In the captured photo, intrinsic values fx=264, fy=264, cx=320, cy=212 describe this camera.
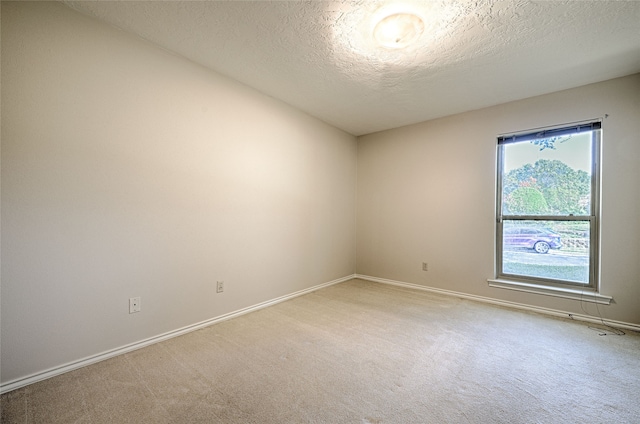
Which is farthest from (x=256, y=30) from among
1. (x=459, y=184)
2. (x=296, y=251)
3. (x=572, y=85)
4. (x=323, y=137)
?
(x=572, y=85)

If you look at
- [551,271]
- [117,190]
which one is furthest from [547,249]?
[117,190]

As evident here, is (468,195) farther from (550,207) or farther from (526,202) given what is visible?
(550,207)

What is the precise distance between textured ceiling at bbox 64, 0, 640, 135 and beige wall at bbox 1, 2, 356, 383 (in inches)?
11.6

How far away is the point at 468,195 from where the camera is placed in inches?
139

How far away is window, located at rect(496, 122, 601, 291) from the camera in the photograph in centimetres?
285

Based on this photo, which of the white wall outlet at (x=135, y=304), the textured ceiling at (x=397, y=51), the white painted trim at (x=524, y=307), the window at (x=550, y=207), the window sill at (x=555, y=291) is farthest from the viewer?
the window at (x=550, y=207)

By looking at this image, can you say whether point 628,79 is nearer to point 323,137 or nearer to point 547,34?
point 547,34

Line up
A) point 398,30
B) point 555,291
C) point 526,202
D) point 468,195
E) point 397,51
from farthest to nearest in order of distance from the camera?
point 468,195 → point 526,202 → point 555,291 → point 397,51 → point 398,30

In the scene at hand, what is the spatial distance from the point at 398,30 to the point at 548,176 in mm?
2569

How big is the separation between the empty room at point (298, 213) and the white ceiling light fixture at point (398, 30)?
0.04 ft

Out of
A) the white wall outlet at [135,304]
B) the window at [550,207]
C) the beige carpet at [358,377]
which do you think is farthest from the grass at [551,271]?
the white wall outlet at [135,304]

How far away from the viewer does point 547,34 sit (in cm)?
204

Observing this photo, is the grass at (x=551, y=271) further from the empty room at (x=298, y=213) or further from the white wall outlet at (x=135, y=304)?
the white wall outlet at (x=135, y=304)

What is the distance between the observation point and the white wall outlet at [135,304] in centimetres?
208
